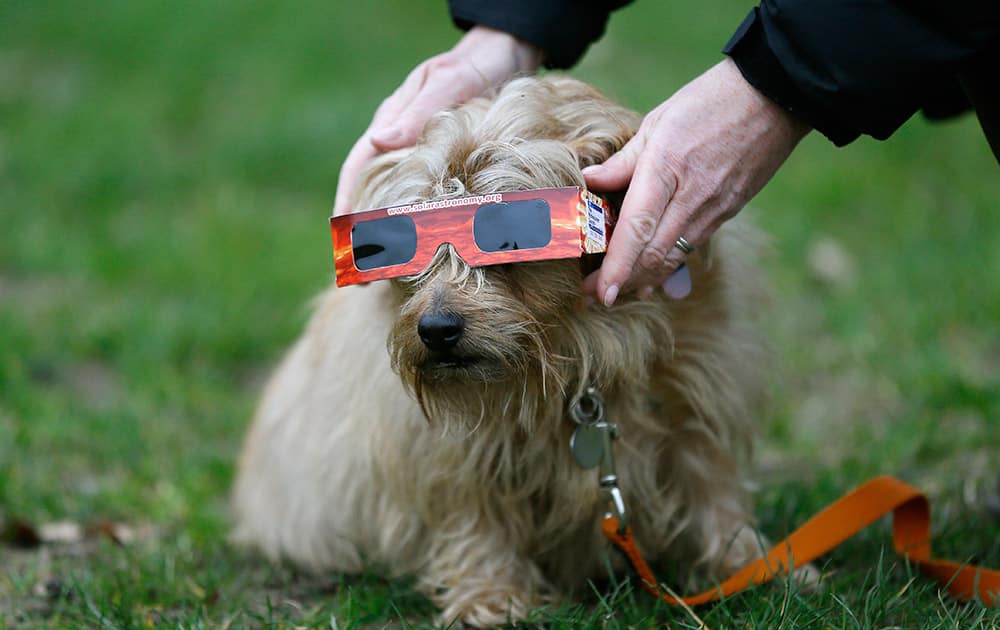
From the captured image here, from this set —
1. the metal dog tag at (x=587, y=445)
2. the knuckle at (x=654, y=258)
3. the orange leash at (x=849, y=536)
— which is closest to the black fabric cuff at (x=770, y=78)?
the knuckle at (x=654, y=258)

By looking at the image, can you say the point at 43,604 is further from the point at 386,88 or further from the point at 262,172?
the point at 386,88

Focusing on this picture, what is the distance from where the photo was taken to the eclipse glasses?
81.9 inches

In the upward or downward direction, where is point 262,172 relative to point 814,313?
upward

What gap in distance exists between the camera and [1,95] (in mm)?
7828

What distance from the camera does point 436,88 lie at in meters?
2.55

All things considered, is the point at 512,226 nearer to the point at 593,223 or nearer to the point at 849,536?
the point at 593,223

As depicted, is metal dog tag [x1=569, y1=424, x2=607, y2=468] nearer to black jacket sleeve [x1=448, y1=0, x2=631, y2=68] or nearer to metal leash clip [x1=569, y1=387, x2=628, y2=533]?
metal leash clip [x1=569, y1=387, x2=628, y2=533]

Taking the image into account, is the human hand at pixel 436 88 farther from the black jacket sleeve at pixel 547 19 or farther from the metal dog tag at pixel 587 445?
the metal dog tag at pixel 587 445

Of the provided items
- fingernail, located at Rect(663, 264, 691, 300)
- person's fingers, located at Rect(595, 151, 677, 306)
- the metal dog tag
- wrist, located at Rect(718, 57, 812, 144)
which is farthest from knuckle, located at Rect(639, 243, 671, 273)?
the metal dog tag

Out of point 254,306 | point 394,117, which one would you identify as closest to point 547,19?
point 394,117

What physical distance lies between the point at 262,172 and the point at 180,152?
2.55 feet

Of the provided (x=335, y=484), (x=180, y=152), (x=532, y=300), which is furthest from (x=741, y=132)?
(x=180, y=152)

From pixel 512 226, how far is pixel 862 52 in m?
0.71

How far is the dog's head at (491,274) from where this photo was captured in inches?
85.7
